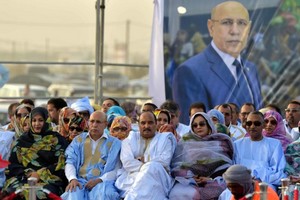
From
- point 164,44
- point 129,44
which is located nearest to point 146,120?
point 164,44

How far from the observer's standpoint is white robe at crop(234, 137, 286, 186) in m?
14.4

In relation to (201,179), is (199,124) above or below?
above

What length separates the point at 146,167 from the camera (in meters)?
14.2

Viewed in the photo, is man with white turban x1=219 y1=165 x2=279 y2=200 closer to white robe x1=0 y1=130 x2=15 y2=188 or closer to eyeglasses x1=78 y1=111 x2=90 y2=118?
white robe x1=0 y1=130 x2=15 y2=188

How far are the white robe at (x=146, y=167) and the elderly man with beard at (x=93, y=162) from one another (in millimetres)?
137

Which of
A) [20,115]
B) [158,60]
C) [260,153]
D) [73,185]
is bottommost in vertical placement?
[73,185]

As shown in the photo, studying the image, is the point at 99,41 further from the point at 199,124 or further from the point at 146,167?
the point at 146,167

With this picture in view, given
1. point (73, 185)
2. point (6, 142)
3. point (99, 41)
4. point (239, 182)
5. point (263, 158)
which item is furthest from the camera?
point (99, 41)

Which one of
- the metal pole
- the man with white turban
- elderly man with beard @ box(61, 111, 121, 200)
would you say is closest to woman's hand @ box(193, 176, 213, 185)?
elderly man with beard @ box(61, 111, 121, 200)

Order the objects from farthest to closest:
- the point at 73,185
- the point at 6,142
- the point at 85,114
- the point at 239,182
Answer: the point at 85,114 → the point at 6,142 → the point at 73,185 → the point at 239,182

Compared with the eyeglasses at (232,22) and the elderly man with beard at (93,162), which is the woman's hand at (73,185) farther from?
the eyeglasses at (232,22)

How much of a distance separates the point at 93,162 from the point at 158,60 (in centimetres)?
474

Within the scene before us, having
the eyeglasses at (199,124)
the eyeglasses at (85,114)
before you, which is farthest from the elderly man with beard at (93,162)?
the eyeglasses at (85,114)

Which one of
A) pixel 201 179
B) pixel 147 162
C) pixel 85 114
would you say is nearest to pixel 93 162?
pixel 147 162
